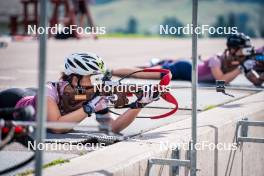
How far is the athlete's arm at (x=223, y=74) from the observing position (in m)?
11.5

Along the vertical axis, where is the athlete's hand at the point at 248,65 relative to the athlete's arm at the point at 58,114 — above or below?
above

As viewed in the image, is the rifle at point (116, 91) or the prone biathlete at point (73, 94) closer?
the prone biathlete at point (73, 94)

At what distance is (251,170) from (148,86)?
8.98ft

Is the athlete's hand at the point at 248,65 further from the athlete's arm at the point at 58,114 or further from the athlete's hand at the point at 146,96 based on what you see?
the athlete's arm at the point at 58,114

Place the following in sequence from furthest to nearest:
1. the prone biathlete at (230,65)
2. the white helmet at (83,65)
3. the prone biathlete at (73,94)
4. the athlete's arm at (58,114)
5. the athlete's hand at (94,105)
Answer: the prone biathlete at (230,65), the white helmet at (83,65), the prone biathlete at (73,94), the athlete's arm at (58,114), the athlete's hand at (94,105)

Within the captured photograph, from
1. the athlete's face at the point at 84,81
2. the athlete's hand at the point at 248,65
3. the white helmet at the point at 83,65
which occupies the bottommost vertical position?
the athlete's face at the point at 84,81

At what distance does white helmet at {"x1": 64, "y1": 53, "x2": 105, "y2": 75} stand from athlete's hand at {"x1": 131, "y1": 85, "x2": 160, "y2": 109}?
51 cm

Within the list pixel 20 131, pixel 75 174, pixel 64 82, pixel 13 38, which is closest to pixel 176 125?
pixel 64 82

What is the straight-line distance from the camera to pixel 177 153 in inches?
245

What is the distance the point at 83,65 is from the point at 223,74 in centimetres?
533

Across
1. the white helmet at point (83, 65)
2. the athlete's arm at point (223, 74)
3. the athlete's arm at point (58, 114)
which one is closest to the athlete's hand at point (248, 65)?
the athlete's arm at point (223, 74)

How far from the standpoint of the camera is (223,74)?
11.8m

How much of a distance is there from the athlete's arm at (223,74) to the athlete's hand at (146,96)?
16.1 feet

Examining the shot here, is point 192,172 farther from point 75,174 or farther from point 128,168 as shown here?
point 75,174
